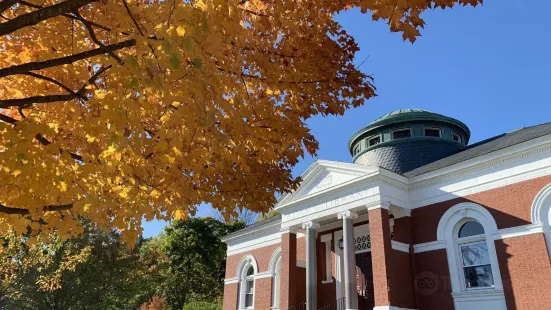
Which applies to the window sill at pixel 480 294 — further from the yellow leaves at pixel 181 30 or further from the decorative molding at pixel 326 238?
the yellow leaves at pixel 181 30

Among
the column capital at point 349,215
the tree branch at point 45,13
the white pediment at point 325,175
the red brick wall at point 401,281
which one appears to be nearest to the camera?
the tree branch at point 45,13

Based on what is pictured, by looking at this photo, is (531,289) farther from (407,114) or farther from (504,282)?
(407,114)

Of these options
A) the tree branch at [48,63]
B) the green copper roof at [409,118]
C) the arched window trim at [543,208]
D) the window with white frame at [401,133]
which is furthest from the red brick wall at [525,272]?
the tree branch at [48,63]

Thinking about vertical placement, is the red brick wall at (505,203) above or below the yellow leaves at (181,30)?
above

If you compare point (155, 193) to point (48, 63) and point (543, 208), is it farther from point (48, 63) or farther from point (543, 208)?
point (543, 208)

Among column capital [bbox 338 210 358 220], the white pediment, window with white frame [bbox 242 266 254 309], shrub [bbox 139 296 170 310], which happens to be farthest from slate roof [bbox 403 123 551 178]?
shrub [bbox 139 296 170 310]

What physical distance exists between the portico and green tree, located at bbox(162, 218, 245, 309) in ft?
61.3

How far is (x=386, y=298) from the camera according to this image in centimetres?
1341

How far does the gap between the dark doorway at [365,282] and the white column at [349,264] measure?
5.23ft

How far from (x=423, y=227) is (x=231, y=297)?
12012mm

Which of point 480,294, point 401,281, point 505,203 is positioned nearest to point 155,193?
point 401,281

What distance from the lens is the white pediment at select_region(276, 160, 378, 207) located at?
53.6 ft

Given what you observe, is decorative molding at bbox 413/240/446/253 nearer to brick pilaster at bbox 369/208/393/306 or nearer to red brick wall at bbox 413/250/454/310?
red brick wall at bbox 413/250/454/310

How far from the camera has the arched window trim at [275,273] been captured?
66.4ft
